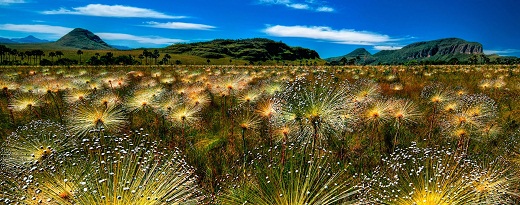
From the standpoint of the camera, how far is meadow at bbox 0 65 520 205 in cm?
291

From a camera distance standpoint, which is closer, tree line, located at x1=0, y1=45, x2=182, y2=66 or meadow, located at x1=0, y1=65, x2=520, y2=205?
meadow, located at x1=0, y1=65, x2=520, y2=205

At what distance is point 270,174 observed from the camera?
2.87 m

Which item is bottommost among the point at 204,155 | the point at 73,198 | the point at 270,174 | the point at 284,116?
the point at 204,155

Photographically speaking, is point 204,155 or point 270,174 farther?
point 204,155

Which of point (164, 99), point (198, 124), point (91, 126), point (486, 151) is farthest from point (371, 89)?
point (91, 126)

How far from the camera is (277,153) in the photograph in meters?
4.33

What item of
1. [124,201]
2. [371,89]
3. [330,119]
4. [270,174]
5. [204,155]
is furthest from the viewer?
[371,89]

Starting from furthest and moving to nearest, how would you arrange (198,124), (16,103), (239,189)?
(16,103) → (198,124) → (239,189)

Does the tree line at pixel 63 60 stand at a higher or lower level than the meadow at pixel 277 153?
higher

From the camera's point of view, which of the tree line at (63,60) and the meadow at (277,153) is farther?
the tree line at (63,60)

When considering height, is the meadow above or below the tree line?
below

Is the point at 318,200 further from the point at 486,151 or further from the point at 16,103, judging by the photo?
the point at 16,103

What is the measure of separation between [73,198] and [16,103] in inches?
372

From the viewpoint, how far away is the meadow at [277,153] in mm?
2906
